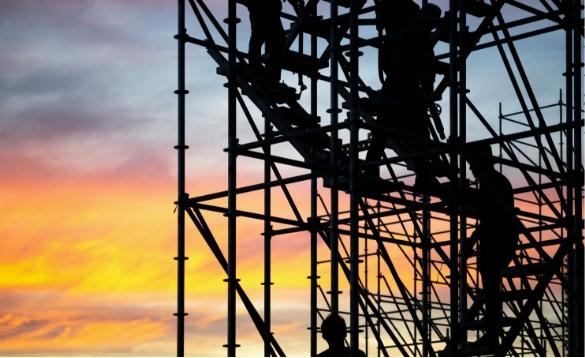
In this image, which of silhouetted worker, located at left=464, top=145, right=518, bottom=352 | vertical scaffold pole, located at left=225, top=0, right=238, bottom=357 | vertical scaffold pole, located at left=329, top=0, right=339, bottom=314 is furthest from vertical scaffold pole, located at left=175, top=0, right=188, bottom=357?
silhouetted worker, located at left=464, top=145, right=518, bottom=352

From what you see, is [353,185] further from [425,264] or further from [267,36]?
[425,264]

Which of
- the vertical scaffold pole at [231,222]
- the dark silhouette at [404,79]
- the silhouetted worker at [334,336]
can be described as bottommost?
the silhouetted worker at [334,336]

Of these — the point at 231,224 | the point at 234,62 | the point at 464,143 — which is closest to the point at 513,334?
the point at 464,143

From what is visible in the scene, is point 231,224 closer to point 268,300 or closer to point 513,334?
point 268,300

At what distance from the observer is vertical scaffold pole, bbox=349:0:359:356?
1844 centimetres

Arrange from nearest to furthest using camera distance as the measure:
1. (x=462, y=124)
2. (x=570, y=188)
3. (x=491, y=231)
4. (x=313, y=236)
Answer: (x=462, y=124)
(x=570, y=188)
(x=491, y=231)
(x=313, y=236)

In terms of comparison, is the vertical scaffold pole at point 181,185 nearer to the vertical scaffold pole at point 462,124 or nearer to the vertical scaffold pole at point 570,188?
the vertical scaffold pole at point 462,124

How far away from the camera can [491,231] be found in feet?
69.9

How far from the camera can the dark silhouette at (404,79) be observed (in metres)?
21.6

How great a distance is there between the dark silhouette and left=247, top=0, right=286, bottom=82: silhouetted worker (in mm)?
1484

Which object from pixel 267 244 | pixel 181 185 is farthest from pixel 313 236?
pixel 181 185

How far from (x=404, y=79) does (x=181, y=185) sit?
11.8 feet

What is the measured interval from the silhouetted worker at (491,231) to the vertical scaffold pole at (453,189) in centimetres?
55

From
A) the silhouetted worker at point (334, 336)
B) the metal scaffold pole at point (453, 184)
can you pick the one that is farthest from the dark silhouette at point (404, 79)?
the silhouetted worker at point (334, 336)
